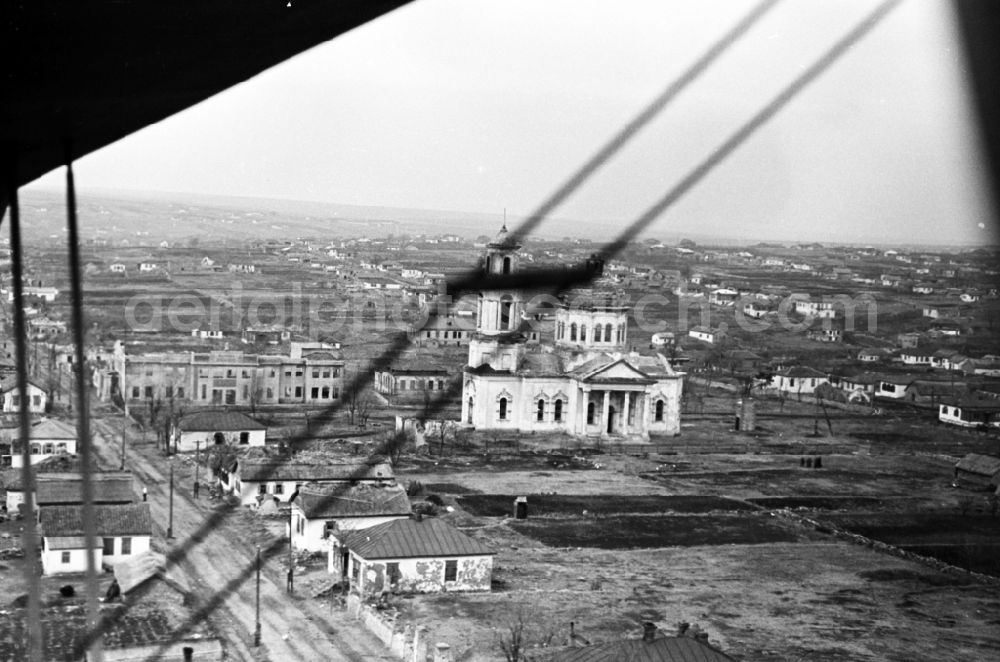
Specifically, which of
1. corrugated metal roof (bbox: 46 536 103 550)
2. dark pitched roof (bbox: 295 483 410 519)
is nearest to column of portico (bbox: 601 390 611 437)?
dark pitched roof (bbox: 295 483 410 519)

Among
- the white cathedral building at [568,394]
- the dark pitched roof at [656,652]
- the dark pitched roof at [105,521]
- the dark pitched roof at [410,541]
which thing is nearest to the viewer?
the dark pitched roof at [656,652]

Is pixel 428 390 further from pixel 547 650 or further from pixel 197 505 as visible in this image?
pixel 547 650

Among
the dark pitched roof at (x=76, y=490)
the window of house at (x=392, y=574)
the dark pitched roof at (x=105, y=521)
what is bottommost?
the window of house at (x=392, y=574)

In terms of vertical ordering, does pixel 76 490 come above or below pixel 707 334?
below

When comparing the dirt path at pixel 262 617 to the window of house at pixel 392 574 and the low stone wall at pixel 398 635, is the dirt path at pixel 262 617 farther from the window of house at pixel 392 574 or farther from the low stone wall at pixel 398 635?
the window of house at pixel 392 574

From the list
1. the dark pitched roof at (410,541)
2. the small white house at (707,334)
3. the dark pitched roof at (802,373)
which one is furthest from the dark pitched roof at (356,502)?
the small white house at (707,334)

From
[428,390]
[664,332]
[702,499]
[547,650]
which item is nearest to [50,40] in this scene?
[547,650]

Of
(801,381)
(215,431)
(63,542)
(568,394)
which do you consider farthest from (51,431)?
(801,381)

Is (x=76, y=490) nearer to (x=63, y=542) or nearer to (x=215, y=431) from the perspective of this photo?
(x=63, y=542)
